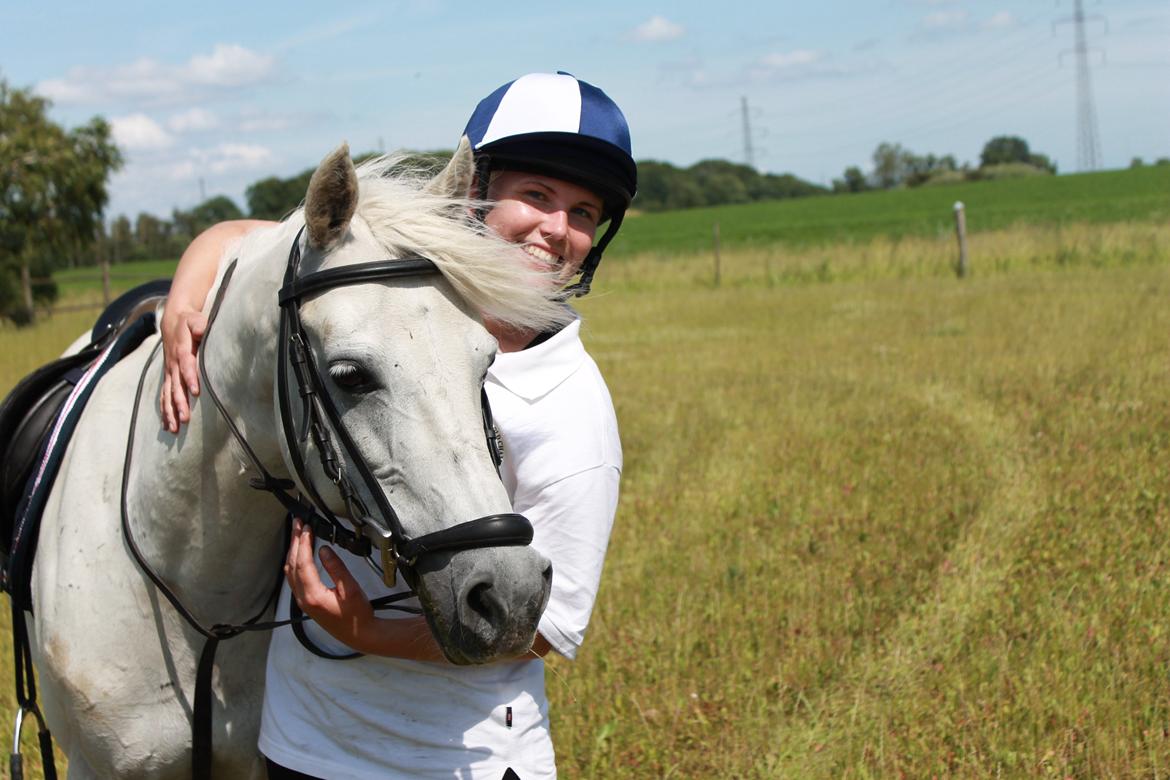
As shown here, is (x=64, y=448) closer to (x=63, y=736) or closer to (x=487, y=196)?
(x=63, y=736)

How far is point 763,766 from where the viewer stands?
3516 millimetres

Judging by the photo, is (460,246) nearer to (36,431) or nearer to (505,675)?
(505,675)

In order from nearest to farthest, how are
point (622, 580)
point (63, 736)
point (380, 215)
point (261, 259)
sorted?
point (380, 215)
point (261, 259)
point (63, 736)
point (622, 580)

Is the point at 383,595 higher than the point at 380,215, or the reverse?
the point at 380,215

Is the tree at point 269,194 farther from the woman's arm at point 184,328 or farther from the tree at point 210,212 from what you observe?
the woman's arm at point 184,328

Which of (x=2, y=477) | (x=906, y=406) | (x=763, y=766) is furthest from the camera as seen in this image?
(x=906, y=406)

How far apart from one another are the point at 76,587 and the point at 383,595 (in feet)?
2.51

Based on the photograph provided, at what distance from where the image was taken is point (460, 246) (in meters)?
1.81

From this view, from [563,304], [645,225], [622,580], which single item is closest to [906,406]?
[622,580]

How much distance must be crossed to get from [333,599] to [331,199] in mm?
745

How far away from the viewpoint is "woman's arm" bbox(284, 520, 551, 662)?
187cm

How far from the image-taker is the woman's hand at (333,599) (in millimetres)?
1863

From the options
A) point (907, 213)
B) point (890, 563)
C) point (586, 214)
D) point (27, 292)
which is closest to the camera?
point (586, 214)

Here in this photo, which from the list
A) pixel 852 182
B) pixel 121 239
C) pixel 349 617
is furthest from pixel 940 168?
pixel 349 617
